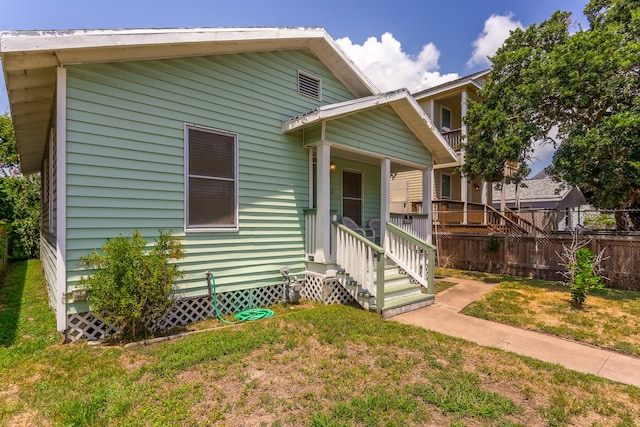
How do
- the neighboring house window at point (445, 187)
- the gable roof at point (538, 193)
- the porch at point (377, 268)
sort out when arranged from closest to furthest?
the porch at point (377, 268)
the neighboring house window at point (445, 187)
the gable roof at point (538, 193)

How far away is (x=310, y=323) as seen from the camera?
496 cm

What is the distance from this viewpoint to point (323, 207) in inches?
242

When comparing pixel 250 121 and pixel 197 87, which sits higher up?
pixel 197 87

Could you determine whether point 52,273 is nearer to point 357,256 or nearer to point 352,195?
point 357,256

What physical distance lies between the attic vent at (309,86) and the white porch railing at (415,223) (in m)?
3.53

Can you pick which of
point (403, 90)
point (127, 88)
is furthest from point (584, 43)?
point (127, 88)

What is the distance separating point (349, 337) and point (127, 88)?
4.79 metres

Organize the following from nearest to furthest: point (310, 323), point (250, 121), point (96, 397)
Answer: point (96, 397), point (310, 323), point (250, 121)

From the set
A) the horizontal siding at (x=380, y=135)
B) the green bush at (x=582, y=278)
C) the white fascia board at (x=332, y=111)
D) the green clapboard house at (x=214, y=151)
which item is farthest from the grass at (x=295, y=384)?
the horizontal siding at (x=380, y=135)

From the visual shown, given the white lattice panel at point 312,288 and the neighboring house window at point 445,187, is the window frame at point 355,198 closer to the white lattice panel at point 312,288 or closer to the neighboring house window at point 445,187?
the white lattice panel at point 312,288

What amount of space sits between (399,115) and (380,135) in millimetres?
1006

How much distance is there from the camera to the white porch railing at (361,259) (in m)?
5.58

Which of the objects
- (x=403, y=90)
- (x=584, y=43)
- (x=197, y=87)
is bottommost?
(x=197, y=87)

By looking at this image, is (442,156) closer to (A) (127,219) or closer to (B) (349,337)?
(B) (349,337)
